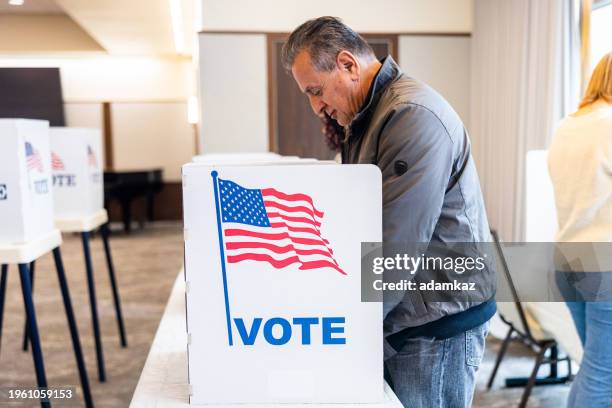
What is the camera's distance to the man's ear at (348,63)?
1.05 meters

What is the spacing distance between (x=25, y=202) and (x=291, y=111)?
12.4ft

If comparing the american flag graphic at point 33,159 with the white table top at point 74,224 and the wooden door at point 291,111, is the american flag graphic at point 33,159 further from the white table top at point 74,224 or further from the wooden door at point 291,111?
the wooden door at point 291,111

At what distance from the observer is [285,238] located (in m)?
0.85

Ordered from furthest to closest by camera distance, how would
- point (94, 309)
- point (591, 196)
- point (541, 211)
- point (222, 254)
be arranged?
point (541, 211) < point (94, 309) < point (591, 196) < point (222, 254)

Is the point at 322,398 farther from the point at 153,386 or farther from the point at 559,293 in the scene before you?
the point at 559,293

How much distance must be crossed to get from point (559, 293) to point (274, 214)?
1376mm

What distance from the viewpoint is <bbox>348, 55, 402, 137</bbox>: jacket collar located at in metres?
1.08

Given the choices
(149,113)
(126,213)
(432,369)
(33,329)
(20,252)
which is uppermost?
(149,113)

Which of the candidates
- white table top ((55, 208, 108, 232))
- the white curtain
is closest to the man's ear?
white table top ((55, 208, 108, 232))

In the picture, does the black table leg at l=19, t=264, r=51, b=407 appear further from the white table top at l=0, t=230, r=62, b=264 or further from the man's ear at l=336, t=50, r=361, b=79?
the man's ear at l=336, t=50, r=361, b=79

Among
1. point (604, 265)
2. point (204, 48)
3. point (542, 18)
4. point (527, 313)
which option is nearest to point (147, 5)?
point (204, 48)

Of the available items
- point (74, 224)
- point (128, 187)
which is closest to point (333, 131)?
point (74, 224)

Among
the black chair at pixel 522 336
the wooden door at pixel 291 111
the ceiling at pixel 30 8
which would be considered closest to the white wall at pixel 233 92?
the wooden door at pixel 291 111
